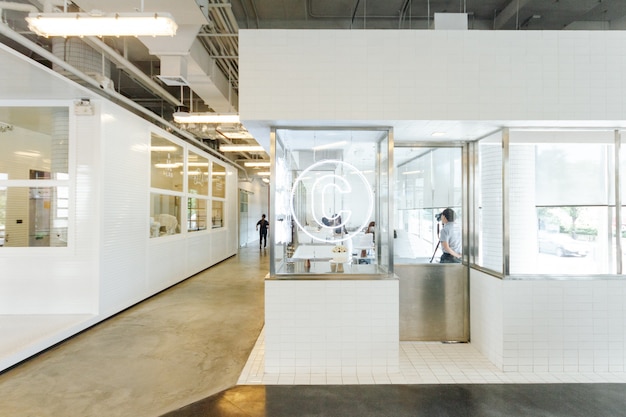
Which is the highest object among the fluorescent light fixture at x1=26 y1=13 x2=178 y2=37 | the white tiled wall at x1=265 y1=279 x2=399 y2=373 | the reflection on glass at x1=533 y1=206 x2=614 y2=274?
the fluorescent light fixture at x1=26 y1=13 x2=178 y2=37

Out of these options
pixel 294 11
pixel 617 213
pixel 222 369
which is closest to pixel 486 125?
pixel 617 213

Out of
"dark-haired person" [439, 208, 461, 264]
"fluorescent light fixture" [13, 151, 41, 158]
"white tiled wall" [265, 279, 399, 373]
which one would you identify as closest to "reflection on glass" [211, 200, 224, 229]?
"fluorescent light fixture" [13, 151, 41, 158]

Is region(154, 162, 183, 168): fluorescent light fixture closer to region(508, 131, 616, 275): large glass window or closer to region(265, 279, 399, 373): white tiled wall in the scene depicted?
region(265, 279, 399, 373): white tiled wall

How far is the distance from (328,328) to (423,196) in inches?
84.1

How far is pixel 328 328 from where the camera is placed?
298 cm

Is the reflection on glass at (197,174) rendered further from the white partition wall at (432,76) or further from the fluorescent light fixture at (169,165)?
the white partition wall at (432,76)

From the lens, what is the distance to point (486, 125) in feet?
10.1

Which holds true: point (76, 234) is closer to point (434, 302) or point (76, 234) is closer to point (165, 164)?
point (165, 164)

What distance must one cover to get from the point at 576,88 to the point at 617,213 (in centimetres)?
139

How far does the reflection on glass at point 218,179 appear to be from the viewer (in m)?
9.70

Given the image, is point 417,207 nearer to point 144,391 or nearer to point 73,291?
point 144,391

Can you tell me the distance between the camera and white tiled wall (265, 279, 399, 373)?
2969 mm

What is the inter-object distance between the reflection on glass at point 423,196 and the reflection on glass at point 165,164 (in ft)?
15.4

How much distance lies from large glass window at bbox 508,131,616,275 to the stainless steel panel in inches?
27.0
